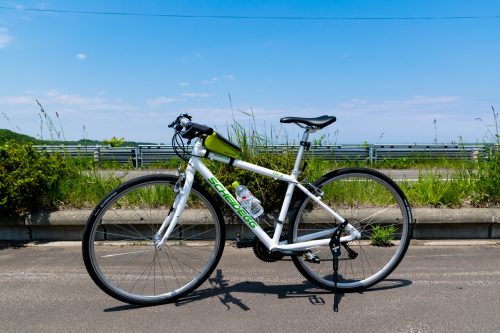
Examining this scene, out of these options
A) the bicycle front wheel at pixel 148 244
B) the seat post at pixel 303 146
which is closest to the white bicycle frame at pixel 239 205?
the seat post at pixel 303 146

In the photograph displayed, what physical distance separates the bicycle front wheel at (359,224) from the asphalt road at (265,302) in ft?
0.53

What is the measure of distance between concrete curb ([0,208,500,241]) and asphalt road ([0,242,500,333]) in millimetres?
513

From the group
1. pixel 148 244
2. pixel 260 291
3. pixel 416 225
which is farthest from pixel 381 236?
pixel 148 244

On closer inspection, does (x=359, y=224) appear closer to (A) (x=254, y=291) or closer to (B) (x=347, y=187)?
(B) (x=347, y=187)

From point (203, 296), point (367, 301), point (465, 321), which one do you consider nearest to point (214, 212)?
point (203, 296)

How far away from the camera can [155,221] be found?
3953 millimetres

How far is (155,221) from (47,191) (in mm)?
1529

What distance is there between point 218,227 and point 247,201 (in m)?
0.33

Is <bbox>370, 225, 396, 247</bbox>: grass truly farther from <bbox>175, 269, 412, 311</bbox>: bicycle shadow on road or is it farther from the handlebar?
the handlebar

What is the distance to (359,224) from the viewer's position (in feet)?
11.4

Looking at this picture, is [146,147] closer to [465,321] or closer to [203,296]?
[203,296]

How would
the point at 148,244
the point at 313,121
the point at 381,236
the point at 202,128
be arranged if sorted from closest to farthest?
the point at 202,128 < the point at 313,121 < the point at 148,244 < the point at 381,236

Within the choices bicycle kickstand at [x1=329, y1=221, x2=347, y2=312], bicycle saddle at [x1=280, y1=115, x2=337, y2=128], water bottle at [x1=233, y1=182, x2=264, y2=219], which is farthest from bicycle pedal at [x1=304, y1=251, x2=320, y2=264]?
bicycle saddle at [x1=280, y1=115, x2=337, y2=128]

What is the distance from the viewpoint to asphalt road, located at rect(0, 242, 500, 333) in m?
2.53
